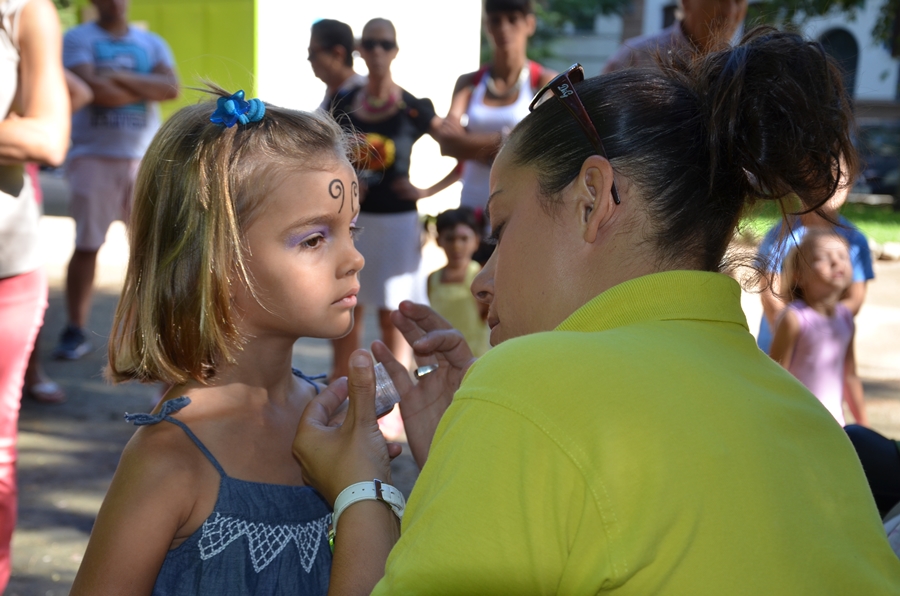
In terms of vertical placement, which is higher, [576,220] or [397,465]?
[576,220]

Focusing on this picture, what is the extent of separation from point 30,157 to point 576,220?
1.77 m

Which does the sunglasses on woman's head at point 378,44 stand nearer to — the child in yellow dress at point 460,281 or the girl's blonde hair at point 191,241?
the child in yellow dress at point 460,281

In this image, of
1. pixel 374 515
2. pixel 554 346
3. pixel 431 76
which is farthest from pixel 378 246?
pixel 431 76

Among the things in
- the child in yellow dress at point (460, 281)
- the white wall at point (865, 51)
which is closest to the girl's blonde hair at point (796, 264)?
the child in yellow dress at point (460, 281)

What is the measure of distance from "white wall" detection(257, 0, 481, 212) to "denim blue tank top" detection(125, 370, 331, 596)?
1056 cm

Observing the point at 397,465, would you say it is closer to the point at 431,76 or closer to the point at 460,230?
the point at 460,230

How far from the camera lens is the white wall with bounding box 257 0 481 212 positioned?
40.9 ft

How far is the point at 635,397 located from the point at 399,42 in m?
12.5

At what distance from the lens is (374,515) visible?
60.7 inches

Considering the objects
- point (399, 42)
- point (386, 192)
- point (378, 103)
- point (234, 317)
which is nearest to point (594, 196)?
point (234, 317)

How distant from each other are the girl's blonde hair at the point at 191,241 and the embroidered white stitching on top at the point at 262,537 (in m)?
0.33

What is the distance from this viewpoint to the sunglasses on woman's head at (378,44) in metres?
4.91

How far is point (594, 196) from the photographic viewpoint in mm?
1355

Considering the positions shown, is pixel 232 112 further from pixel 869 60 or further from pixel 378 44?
pixel 869 60
